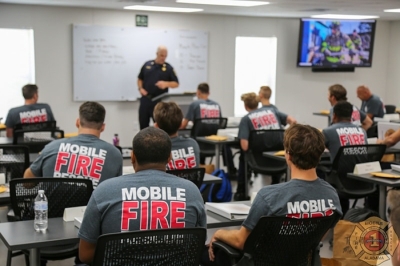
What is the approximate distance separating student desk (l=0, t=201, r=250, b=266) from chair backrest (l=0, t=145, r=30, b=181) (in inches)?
63.3

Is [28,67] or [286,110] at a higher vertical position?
[28,67]

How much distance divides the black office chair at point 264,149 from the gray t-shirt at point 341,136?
3.34 ft

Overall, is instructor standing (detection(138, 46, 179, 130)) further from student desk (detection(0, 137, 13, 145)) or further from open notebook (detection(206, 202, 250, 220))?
open notebook (detection(206, 202, 250, 220))

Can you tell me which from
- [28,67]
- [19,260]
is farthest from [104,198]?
[28,67]

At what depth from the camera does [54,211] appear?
3.55 m

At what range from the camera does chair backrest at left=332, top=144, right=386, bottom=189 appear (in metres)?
5.59

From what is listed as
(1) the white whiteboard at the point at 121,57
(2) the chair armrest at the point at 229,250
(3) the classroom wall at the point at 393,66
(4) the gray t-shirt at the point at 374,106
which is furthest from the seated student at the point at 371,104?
(2) the chair armrest at the point at 229,250

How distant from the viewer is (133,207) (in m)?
2.66

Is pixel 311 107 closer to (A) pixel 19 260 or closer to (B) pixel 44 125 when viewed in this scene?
(B) pixel 44 125

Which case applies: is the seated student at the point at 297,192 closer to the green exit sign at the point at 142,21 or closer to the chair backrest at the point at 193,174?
the chair backrest at the point at 193,174

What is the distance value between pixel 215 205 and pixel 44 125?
147 inches

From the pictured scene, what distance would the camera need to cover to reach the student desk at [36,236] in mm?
2846

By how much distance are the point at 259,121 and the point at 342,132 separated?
1.50m

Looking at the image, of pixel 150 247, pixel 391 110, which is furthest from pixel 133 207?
pixel 391 110
